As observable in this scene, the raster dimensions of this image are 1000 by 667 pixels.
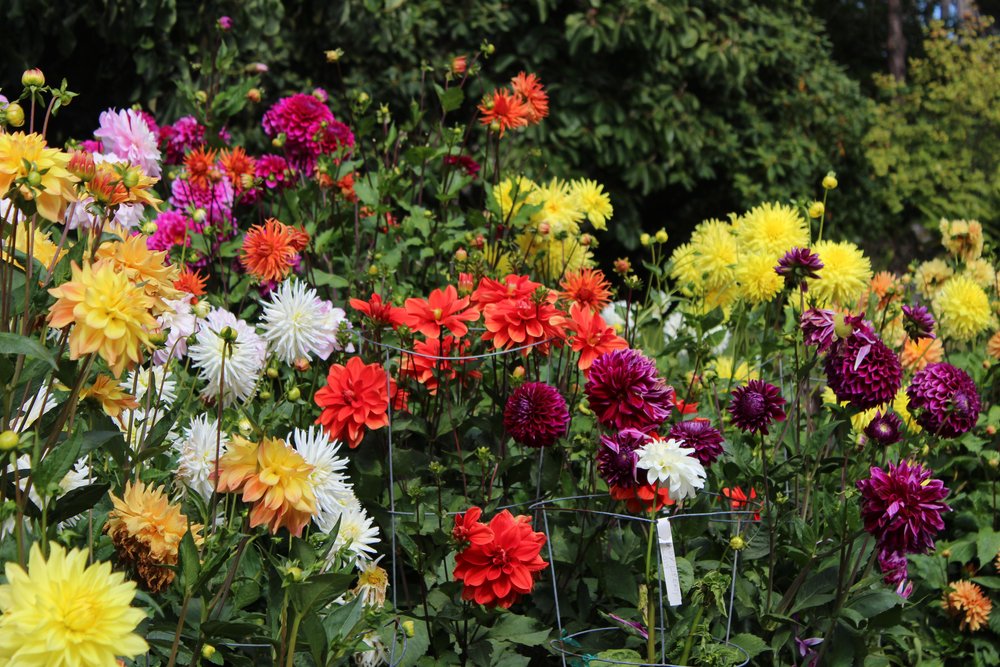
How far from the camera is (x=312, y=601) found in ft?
3.51

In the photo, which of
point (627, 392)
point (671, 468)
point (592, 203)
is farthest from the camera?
point (592, 203)

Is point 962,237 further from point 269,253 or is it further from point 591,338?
point 269,253

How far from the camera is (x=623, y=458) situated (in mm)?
1399

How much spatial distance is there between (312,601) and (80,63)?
432 cm

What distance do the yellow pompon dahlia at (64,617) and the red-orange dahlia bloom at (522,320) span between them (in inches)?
33.3

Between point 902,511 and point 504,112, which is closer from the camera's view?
point 902,511

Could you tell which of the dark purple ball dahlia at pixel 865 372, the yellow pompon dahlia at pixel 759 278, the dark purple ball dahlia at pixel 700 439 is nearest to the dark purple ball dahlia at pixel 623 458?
the dark purple ball dahlia at pixel 700 439

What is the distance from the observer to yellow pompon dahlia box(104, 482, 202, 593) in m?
1.09

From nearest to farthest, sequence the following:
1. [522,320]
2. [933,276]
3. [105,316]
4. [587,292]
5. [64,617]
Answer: [64,617] → [105,316] → [522,320] → [587,292] → [933,276]

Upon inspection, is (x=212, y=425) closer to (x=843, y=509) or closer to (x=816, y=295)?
(x=843, y=509)

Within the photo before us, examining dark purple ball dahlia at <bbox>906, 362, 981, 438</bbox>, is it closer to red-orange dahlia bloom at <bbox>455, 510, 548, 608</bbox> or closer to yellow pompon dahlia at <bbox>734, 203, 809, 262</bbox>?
yellow pompon dahlia at <bbox>734, 203, 809, 262</bbox>

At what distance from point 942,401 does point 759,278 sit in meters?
0.57

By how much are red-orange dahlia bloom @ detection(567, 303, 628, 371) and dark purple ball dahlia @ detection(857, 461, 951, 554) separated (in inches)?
17.8

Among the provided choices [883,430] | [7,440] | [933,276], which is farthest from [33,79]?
[933,276]
